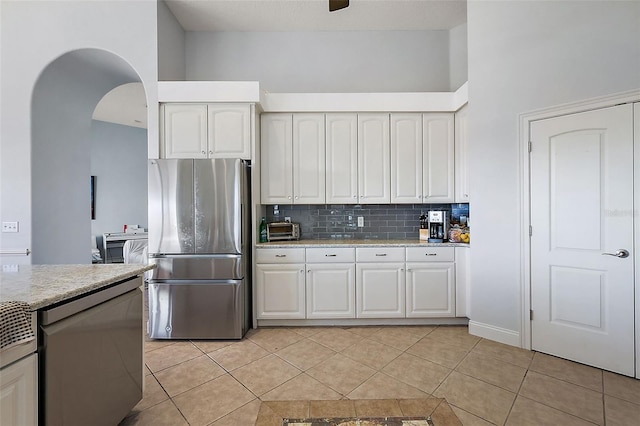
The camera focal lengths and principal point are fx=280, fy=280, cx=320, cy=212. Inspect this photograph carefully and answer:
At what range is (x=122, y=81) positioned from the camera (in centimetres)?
360

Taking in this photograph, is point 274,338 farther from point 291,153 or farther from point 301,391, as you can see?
point 291,153

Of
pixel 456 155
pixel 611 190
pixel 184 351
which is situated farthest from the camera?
pixel 456 155

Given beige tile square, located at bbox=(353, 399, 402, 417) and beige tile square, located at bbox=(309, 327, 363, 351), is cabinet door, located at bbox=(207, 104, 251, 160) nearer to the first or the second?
beige tile square, located at bbox=(309, 327, 363, 351)

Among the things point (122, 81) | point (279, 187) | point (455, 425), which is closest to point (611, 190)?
point (455, 425)

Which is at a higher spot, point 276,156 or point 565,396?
point 276,156

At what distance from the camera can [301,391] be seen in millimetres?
1961

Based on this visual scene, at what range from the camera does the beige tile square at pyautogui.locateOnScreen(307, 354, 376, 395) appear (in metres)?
2.03

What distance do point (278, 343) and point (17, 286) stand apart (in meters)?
1.95

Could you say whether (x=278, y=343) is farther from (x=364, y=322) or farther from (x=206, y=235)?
(x=206, y=235)

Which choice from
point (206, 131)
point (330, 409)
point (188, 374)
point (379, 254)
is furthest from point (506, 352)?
point (206, 131)

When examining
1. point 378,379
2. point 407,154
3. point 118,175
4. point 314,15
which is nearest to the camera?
point 378,379

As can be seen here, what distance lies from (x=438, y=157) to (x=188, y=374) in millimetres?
3249

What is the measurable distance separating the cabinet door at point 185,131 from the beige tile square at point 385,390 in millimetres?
2581

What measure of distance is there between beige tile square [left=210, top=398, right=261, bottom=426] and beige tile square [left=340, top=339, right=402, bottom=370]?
0.94 m
